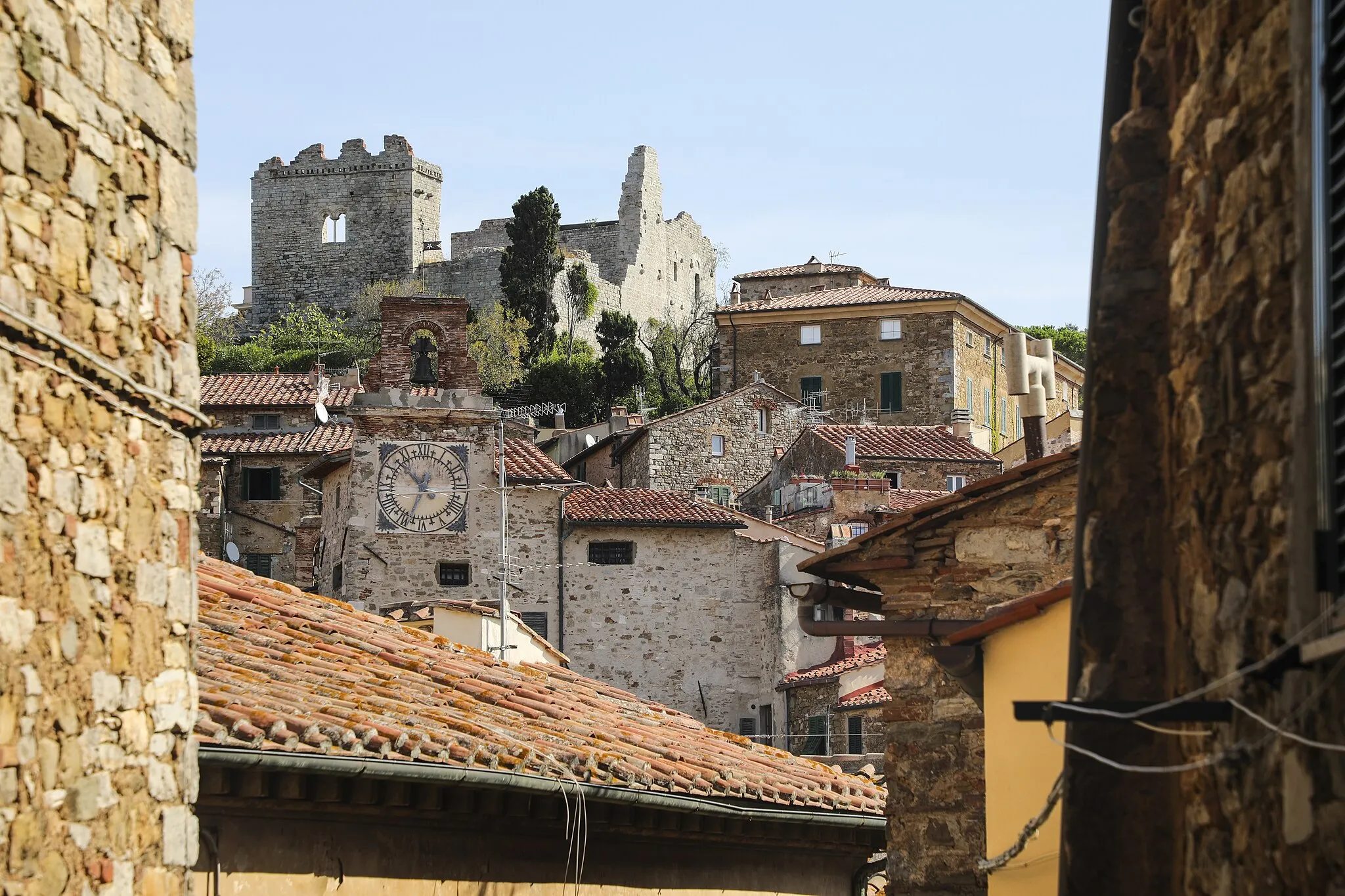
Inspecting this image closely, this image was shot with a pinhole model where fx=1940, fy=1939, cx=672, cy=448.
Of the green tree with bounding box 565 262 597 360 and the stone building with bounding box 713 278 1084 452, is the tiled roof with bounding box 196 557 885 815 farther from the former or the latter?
the green tree with bounding box 565 262 597 360

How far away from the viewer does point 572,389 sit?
6253 cm

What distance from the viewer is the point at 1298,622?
12.9 ft

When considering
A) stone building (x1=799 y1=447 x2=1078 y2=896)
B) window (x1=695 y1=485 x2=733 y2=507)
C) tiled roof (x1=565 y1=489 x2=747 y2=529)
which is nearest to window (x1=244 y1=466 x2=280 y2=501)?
window (x1=695 y1=485 x2=733 y2=507)

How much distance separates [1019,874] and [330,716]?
3.74 m

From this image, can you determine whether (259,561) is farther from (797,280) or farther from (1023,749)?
(1023,749)

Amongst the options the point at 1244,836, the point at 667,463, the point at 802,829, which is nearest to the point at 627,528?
the point at 667,463

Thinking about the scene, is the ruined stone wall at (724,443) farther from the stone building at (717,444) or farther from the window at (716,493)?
the window at (716,493)

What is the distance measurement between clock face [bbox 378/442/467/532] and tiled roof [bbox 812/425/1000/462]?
13.4 m

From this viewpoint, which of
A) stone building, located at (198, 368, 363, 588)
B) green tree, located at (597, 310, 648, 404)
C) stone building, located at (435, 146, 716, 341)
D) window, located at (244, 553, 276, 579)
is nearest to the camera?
stone building, located at (198, 368, 363, 588)

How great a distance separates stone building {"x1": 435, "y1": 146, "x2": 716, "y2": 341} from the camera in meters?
78.4

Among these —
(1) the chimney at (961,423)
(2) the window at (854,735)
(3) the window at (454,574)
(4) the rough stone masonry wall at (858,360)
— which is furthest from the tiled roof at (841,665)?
(4) the rough stone masonry wall at (858,360)

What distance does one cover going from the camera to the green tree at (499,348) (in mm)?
63844

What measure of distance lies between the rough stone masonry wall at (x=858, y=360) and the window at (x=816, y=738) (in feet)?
62.0

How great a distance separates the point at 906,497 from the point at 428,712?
30.8 meters
